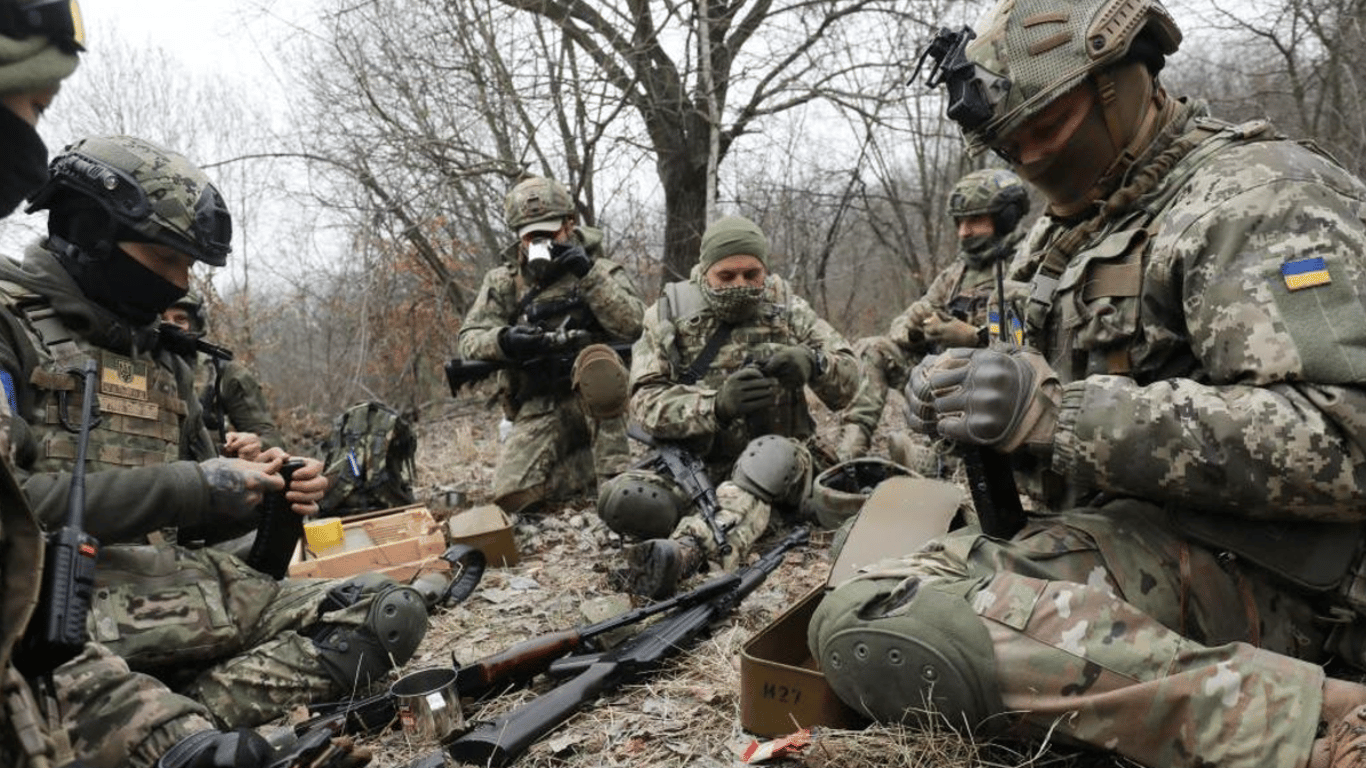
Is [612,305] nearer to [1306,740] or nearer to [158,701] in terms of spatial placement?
[158,701]

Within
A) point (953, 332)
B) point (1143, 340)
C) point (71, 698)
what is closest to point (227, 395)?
point (71, 698)

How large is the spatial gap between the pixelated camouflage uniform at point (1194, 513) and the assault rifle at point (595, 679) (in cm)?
86

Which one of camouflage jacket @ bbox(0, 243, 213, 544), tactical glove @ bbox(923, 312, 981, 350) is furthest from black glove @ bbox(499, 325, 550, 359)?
camouflage jacket @ bbox(0, 243, 213, 544)

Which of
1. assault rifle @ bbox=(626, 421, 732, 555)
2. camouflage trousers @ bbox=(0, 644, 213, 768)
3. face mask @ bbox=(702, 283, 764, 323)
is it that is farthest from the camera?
face mask @ bbox=(702, 283, 764, 323)

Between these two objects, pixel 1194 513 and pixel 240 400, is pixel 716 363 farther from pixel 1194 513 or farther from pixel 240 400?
pixel 1194 513

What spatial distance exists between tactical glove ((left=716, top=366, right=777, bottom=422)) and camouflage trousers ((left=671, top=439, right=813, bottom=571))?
292mm

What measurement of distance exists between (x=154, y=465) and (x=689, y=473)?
8.58 ft

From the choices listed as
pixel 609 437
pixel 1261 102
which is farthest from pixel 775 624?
pixel 1261 102

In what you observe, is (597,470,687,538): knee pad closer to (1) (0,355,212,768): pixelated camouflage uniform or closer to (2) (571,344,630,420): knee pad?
(2) (571,344,630,420): knee pad

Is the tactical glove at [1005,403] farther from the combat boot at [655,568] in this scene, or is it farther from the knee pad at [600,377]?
the knee pad at [600,377]

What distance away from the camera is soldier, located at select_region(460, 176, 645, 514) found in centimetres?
627

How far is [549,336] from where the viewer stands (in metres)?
6.18

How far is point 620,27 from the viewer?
8.34 m

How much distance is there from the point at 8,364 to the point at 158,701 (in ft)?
3.59
